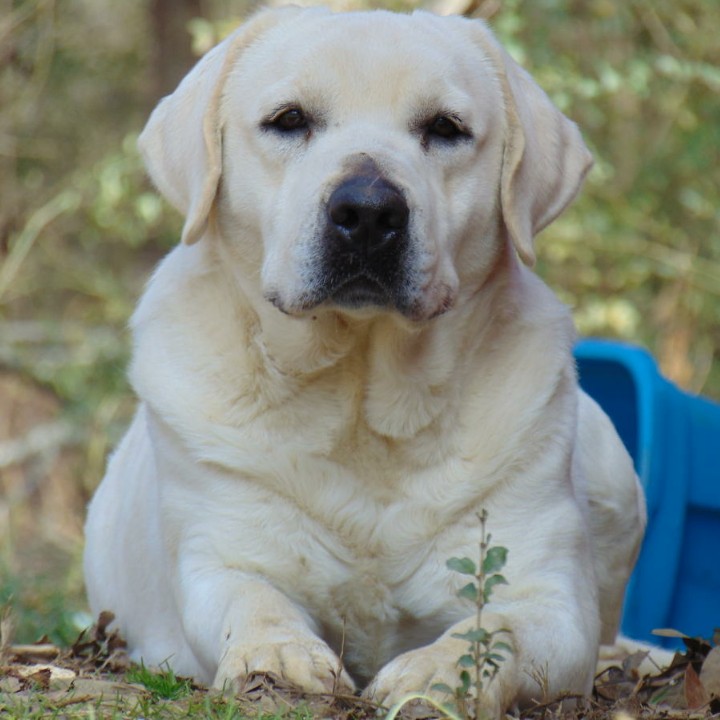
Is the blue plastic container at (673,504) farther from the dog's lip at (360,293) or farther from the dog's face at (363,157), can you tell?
the dog's lip at (360,293)

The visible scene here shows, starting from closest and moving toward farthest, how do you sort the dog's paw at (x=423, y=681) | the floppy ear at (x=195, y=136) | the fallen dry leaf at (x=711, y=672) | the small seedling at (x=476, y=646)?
the small seedling at (x=476, y=646) → the dog's paw at (x=423, y=681) → the fallen dry leaf at (x=711, y=672) → the floppy ear at (x=195, y=136)

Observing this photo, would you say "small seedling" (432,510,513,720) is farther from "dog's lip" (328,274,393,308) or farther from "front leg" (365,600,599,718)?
"dog's lip" (328,274,393,308)

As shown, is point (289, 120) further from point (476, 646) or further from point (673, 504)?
point (673, 504)

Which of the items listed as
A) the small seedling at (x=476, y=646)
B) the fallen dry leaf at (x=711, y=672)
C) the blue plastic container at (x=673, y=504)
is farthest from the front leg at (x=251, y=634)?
the blue plastic container at (x=673, y=504)

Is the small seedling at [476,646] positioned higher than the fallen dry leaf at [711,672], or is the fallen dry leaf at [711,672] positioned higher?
the small seedling at [476,646]

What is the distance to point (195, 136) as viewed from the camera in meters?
3.20

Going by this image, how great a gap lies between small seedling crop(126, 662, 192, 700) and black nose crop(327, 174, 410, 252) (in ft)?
3.19

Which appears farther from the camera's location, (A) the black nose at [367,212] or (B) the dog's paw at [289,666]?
(A) the black nose at [367,212]

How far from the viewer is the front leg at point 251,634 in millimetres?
2557

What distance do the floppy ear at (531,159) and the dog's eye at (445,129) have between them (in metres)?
0.17

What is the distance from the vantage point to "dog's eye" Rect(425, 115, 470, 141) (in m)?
3.12

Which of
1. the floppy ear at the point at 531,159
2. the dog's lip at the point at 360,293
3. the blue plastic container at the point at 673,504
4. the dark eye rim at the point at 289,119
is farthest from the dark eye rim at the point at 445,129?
the blue plastic container at the point at 673,504

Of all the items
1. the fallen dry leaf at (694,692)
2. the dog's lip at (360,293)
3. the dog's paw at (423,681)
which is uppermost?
the dog's lip at (360,293)

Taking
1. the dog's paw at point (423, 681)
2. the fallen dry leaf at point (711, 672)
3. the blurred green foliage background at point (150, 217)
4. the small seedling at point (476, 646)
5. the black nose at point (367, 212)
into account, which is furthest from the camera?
the blurred green foliage background at point (150, 217)
